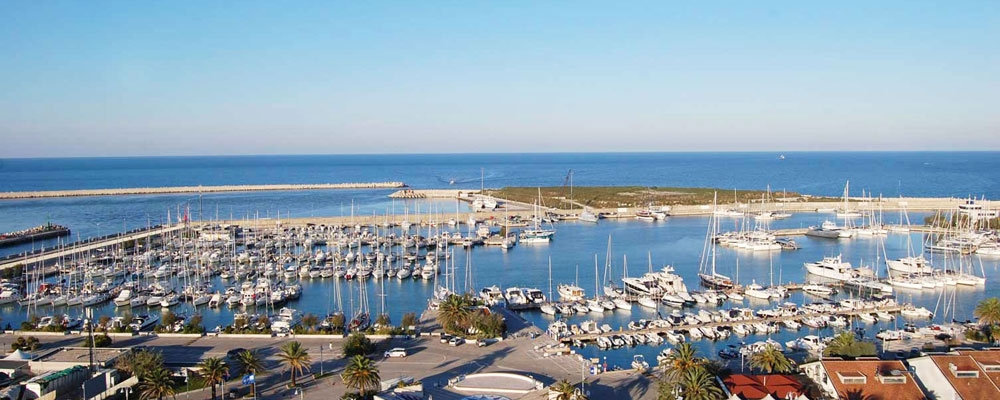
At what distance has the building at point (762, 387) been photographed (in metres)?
18.2

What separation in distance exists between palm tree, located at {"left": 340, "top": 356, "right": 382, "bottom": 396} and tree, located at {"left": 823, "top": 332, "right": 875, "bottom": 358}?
47.8 ft

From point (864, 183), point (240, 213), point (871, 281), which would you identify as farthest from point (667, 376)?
point (864, 183)

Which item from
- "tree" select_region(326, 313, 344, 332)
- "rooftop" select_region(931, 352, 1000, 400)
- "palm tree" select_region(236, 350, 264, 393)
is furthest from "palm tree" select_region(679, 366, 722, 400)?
A: "tree" select_region(326, 313, 344, 332)

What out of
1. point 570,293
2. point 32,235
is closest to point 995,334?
point 570,293

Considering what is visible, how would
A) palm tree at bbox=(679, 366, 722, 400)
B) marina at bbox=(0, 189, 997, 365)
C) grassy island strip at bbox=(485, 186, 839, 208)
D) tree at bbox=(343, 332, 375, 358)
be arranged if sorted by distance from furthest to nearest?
grassy island strip at bbox=(485, 186, 839, 208)
marina at bbox=(0, 189, 997, 365)
tree at bbox=(343, 332, 375, 358)
palm tree at bbox=(679, 366, 722, 400)

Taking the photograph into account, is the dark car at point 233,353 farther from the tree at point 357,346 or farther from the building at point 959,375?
the building at point 959,375

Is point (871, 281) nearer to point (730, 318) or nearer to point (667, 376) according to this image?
point (730, 318)

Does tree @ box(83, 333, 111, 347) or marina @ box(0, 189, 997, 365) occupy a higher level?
tree @ box(83, 333, 111, 347)

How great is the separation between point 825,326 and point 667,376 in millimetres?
13464

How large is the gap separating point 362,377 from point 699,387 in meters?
9.38

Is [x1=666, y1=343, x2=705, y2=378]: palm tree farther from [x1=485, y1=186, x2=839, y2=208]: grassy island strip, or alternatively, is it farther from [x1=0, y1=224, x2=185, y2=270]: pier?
[x1=485, y1=186, x2=839, y2=208]: grassy island strip

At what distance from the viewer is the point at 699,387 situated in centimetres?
1819

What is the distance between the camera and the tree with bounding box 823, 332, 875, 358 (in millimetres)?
21828

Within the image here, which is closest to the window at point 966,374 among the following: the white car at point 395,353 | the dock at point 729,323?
the dock at point 729,323
